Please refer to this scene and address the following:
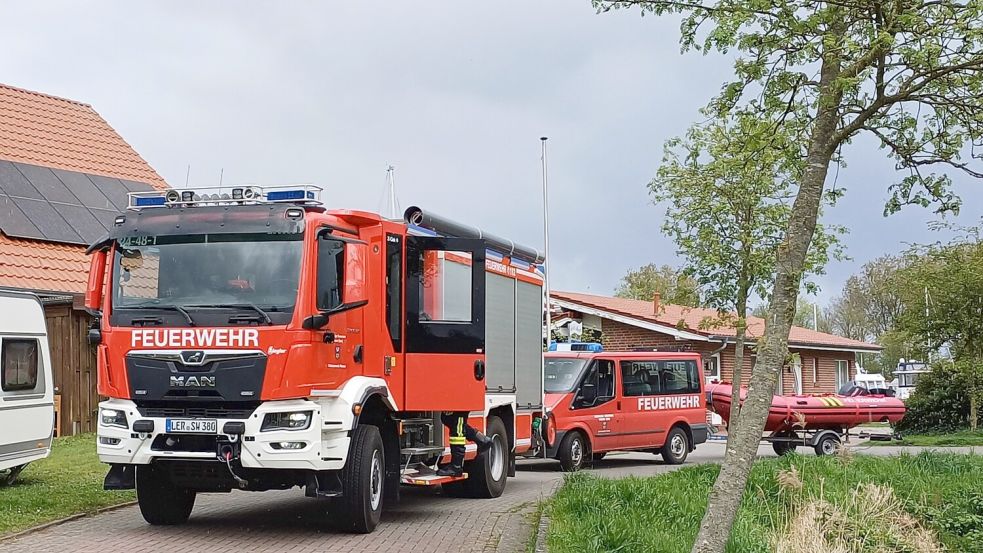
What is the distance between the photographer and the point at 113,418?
429 inches

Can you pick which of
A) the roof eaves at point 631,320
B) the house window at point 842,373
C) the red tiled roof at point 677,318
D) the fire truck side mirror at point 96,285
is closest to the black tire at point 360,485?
the fire truck side mirror at point 96,285

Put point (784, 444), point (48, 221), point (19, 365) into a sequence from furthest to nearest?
1. point (784, 444)
2. point (48, 221)
3. point (19, 365)

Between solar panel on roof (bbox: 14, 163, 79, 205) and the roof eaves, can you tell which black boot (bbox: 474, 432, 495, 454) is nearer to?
solar panel on roof (bbox: 14, 163, 79, 205)

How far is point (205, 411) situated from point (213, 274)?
1287 mm

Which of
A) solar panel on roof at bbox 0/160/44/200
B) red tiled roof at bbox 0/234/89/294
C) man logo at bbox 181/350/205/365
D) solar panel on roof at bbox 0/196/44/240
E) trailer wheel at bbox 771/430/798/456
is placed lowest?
trailer wheel at bbox 771/430/798/456

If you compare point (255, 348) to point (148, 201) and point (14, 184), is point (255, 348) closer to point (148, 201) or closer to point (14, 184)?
point (148, 201)

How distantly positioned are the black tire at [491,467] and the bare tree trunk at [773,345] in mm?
7222

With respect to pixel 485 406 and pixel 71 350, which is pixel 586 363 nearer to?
pixel 485 406

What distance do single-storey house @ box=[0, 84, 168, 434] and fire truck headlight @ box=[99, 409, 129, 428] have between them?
9.77 m

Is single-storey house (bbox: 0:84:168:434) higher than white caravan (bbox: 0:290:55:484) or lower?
higher

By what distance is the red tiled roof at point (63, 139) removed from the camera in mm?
24188

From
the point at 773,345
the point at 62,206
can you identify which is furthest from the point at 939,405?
the point at 773,345

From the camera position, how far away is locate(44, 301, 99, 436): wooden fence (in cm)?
2053

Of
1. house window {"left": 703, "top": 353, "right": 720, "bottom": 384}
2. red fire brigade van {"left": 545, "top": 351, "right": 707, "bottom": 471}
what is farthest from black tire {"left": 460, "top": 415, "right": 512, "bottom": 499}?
house window {"left": 703, "top": 353, "right": 720, "bottom": 384}
